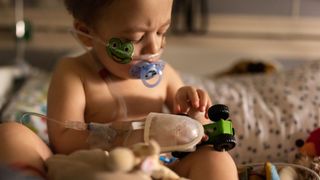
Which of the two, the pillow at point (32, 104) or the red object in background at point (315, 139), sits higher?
the pillow at point (32, 104)

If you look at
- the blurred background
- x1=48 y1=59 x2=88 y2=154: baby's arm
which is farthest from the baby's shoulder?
the blurred background

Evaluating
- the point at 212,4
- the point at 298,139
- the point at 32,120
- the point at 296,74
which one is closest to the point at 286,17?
the point at 212,4

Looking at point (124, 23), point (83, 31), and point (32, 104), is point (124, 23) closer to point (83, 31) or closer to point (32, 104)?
point (83, 31)

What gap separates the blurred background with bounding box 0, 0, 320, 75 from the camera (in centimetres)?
199

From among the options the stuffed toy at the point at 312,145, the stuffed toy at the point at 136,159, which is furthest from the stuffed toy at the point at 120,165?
the stuffed toy at the point at 312,145

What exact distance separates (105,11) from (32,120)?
0.38 metres

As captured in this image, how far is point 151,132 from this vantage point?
2.83ft

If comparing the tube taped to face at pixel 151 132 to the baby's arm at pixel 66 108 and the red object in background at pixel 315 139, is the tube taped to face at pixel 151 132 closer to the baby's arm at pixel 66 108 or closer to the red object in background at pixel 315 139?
the baby's arm at pixel 66 108

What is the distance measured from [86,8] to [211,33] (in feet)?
3.54

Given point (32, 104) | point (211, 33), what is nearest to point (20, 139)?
point (32, 104)

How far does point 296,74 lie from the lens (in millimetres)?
1439

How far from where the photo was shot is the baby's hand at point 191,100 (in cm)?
101

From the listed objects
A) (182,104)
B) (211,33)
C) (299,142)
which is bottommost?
(299,142)

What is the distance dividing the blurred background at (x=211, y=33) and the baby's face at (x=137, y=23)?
97 cm
